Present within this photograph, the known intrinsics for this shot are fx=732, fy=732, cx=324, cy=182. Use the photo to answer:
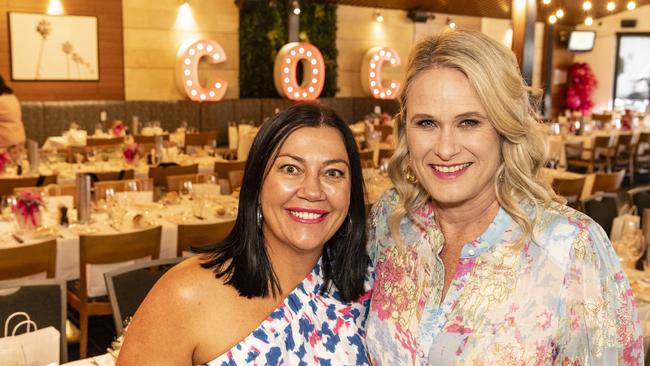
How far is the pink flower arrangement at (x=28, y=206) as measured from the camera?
480 centimetres

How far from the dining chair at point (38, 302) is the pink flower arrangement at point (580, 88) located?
18392 millimetres

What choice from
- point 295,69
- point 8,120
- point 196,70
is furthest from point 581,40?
point 8,120

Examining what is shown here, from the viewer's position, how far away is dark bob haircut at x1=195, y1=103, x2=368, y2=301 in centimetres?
186

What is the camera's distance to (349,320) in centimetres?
199

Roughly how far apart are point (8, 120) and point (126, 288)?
6.17 metres

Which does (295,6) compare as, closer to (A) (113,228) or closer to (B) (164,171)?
(B) (164,171)

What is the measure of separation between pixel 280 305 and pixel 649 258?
2.90 meters

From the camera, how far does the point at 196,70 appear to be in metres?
12.9

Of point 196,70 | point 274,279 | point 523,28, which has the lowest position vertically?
point 274,279

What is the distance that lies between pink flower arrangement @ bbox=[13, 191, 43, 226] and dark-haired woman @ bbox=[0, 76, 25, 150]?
3.91 meters

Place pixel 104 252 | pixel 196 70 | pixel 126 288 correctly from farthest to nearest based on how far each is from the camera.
Answer: 1. pixel 196 70
2. pixel 104 252
3. pixel 126 288

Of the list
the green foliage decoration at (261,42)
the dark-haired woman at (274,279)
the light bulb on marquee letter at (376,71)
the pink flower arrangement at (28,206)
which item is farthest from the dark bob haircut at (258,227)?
the light bulb on marquee letter at (376,71)

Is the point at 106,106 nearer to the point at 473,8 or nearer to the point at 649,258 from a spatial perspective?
the point at 473,8

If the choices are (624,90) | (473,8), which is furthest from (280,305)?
(624,90)
